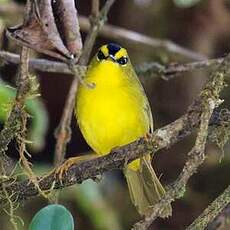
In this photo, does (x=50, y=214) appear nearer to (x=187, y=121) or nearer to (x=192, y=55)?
(x=187, y=121)

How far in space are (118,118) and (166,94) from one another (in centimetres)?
176

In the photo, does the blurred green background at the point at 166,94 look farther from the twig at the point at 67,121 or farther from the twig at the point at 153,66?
the twig at the point at 67,121

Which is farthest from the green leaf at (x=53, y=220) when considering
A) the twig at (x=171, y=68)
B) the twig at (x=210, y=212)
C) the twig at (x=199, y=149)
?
the twig at (x=171, y=68)

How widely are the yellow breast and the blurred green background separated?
958 millimetres

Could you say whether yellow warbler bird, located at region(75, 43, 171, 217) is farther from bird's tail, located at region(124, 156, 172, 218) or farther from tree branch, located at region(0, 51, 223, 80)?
tree branch, located at region(0, 51, 223, 80)

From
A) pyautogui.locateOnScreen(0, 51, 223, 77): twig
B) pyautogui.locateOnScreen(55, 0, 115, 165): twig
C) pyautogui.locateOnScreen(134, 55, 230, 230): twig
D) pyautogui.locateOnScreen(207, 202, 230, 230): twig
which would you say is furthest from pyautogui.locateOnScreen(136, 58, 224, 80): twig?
pyautogui.locateOnScreen(134, 55, 230, 230): twig

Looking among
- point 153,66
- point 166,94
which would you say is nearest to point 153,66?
point 153,66

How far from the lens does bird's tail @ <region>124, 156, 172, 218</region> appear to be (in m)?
2.82

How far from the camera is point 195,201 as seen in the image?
4223 millimetres

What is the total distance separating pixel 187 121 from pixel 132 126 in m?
0.91

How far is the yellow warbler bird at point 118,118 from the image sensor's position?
2.86 m

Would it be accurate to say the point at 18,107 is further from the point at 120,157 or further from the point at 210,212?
the point at 210,212

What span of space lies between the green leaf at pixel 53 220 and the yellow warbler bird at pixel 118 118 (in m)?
0.98

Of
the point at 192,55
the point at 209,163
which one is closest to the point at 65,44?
the point at 192,55
